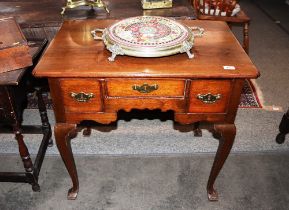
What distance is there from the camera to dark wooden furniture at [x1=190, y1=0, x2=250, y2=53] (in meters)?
3.03

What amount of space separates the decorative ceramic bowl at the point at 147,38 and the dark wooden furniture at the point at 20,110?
45 cm

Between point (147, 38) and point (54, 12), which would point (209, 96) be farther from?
point (54, 12)

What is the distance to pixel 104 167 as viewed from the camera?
2152 mm

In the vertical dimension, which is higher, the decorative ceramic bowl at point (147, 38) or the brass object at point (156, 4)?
the decorative ceramic bowl at point (147, 38)

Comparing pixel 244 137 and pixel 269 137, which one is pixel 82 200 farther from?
pixel 269 137

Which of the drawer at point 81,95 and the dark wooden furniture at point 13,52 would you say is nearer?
the drawer at point 81,95

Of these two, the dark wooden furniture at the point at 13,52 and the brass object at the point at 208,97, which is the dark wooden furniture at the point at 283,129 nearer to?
the brass object at the point at 208,97

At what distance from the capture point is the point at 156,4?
7.30 ft

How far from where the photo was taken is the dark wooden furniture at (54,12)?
2082 mm

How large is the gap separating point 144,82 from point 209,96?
1.06ft

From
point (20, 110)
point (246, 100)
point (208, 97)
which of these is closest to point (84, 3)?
point (20, 110)

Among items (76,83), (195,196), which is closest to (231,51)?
(76,83)

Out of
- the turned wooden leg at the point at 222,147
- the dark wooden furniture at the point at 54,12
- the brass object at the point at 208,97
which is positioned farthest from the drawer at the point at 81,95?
the dark wooden furniture at the point at 54,12

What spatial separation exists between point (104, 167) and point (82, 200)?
0.30 metres
